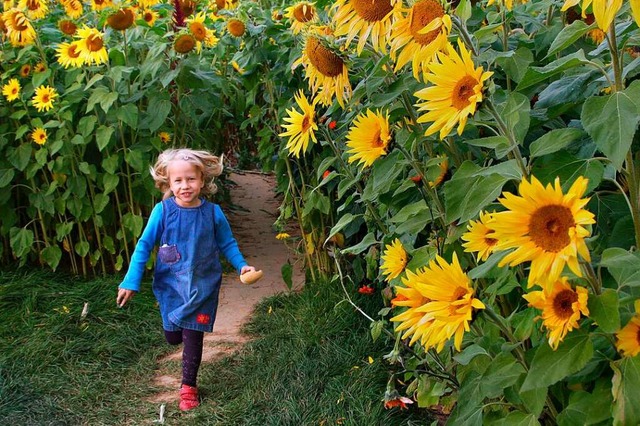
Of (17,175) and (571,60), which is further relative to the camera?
(17,175)

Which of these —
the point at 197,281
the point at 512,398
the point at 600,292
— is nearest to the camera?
the point at 600,292

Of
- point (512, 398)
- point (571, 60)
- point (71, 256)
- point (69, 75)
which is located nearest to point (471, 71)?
point (571, 60)

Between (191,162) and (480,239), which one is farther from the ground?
(480,239)

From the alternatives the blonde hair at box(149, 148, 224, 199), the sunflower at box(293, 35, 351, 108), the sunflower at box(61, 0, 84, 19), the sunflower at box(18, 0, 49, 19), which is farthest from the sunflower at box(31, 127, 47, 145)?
the sunflower at box(293, 35, 351, 108)

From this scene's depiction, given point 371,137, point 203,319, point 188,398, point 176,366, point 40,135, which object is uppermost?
point 371,137

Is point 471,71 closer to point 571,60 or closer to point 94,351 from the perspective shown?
point 571,60

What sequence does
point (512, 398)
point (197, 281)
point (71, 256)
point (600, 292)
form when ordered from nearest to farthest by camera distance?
1. point (600, 292)
2. point (512, 398)
3. point (197, 281)
4. point (71, 256)

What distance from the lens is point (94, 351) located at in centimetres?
386

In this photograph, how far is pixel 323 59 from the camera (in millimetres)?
2051

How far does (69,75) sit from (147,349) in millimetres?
1619

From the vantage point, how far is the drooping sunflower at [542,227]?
46.1 inches

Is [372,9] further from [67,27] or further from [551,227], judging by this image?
[67,27]

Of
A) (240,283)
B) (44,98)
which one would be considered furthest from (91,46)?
(240,283)

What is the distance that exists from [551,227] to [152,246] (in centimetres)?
246
